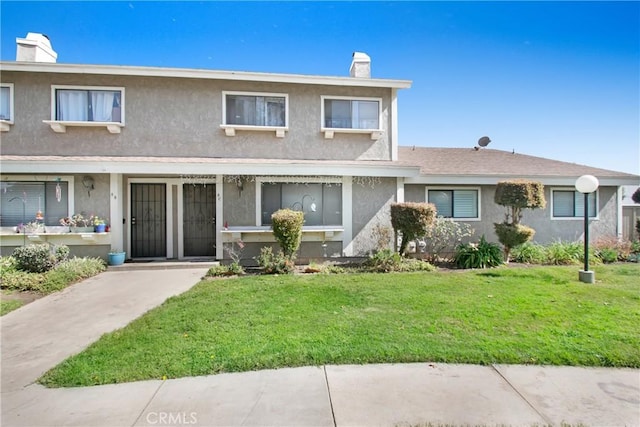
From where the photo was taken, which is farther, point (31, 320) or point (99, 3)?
point (99, 3)

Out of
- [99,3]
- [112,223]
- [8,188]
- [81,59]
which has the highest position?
[99,3]

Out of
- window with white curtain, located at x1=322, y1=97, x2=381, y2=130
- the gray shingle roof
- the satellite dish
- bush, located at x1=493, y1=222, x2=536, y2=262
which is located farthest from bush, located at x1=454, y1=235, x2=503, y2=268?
the satellite dish

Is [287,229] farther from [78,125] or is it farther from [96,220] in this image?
[78,125]

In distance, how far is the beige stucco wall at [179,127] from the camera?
900 centimetres

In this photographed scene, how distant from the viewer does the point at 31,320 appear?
496cm

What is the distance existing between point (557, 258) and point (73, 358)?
1202cm

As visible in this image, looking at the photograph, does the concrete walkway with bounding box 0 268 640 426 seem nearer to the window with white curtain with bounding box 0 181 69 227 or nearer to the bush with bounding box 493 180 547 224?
the bush with bounding box 493 180 547 224

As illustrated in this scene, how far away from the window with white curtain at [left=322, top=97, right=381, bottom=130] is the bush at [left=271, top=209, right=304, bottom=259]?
3.77 metres

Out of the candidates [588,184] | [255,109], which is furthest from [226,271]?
[588,184]

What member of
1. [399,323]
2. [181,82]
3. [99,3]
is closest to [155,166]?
[181,82]

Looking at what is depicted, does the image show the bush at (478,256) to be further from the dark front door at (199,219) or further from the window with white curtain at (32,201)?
the window with white curtain at (32,201)

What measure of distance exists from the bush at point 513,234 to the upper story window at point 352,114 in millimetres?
4917

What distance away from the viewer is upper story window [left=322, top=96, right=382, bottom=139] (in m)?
10.0

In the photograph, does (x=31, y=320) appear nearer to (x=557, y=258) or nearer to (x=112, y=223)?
(x=112, y=223)
